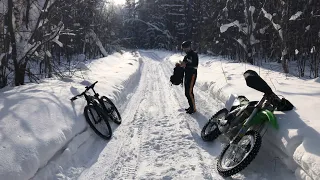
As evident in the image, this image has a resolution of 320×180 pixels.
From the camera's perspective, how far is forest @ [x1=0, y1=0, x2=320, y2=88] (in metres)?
9.37

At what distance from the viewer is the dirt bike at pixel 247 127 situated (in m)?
4.41

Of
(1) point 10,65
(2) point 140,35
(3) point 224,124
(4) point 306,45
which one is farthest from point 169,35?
(3) point 224,124

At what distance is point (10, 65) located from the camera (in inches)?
390

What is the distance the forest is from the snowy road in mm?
3745

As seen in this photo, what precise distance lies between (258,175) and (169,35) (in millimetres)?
52437

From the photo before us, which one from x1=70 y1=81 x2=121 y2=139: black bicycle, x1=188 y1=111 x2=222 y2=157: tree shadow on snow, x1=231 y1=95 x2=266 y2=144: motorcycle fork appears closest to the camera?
x1=231 y1=95 x2=266 y2=144: motorcycle fork

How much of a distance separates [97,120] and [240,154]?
134 inches

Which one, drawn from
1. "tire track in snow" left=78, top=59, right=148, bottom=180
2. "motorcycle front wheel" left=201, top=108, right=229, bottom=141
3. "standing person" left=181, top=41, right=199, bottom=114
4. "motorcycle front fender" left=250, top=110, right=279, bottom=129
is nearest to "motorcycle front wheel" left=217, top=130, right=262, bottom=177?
"motorcycle front fender" left=250, top=110, right=279, bottom=129

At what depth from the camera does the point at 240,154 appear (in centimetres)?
473

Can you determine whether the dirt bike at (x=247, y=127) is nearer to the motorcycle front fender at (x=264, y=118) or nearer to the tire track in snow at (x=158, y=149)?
the motorcycle front fender at (x=264, y=118)

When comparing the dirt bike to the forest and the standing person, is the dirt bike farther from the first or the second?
the forest

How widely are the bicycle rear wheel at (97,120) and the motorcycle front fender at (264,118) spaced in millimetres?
2920

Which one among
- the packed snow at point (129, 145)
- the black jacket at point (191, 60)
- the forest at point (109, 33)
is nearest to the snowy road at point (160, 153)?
the packed snow at point (129, 145)

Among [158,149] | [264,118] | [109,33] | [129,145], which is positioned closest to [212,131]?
[158,149]
